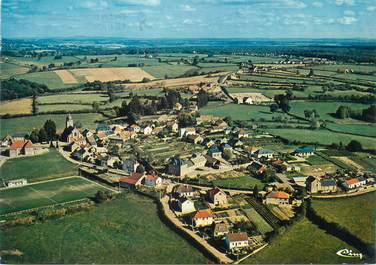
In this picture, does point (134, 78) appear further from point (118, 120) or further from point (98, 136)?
point (98, 136)

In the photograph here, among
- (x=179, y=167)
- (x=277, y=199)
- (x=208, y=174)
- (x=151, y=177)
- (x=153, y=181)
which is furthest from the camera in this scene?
(x=208, y=174)

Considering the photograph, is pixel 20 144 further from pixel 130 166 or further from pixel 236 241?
pixel 236 241

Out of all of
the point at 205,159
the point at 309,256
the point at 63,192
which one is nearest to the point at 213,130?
the point at 205,159

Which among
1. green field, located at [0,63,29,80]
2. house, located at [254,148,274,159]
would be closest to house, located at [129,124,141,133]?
house, located at [254,148,274,159]

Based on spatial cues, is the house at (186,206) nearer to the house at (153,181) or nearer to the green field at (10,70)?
the house at (153,181)

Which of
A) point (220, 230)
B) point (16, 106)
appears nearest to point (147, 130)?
point (16, 106)

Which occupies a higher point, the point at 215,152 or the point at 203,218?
the point at 215,152
